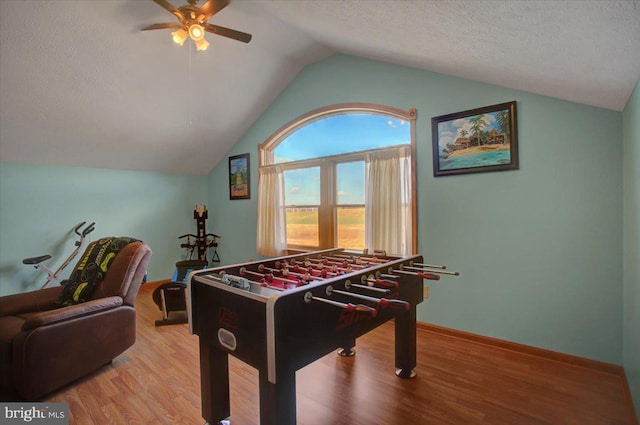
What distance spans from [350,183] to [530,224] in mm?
1942

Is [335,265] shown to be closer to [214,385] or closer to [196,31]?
[214,385]

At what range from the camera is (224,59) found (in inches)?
134

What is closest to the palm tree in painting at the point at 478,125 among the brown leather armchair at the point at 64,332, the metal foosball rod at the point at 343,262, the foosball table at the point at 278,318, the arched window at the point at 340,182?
the arched window at the point at 340,182

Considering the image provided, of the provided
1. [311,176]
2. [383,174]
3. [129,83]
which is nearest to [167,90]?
[129,83]

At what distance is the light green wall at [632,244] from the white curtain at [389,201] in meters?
1.58

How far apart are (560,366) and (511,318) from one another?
1.44ft

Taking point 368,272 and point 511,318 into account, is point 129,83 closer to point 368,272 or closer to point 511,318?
point 368,272

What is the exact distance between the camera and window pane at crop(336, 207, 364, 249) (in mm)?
3594

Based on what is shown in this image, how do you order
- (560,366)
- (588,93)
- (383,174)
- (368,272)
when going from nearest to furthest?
1. (368,272)
2. (588,93)
3. (560,366)
4. (383,174)

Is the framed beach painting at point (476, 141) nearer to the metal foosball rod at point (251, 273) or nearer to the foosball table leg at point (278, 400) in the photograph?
the metal foosball rod at point (251, 273)

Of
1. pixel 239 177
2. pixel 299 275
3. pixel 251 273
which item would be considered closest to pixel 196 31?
pixel 251 273

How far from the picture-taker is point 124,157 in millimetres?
4199

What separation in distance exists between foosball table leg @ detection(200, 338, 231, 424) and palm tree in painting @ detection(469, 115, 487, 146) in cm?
272

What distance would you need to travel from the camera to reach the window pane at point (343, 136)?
3.32 meters
